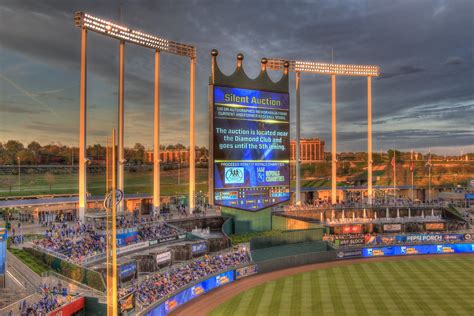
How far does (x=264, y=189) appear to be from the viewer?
3547 centimetres

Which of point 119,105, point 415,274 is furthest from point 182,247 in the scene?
point 415,274

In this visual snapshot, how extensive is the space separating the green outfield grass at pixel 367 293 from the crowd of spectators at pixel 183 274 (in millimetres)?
2944

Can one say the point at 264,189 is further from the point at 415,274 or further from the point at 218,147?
the point at 415,274

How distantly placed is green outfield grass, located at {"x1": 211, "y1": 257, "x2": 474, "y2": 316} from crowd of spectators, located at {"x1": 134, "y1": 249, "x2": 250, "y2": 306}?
294 cm

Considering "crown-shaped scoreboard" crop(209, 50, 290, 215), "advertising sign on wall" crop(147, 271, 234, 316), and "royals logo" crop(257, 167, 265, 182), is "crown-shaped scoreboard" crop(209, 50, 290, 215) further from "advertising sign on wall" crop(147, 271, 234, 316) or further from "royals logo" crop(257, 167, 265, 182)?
"advertising sign on wall" crop(147, 271, 234, 316)

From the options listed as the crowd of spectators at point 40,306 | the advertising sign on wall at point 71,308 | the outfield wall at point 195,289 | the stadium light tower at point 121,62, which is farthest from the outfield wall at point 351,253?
the crowd of spectators at point 40,306

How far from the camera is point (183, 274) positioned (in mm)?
26344

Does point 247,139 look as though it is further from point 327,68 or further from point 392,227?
point 392,227

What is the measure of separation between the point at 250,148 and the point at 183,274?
40.7 ft

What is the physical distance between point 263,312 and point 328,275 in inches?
404

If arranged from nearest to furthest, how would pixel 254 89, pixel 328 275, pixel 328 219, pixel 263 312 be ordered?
pixel 263 312, pixel 328 275, pixel 254 89, pixel 328 219

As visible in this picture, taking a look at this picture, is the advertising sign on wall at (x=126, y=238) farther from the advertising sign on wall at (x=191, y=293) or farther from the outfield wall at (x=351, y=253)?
the outfield wall at (x=351, y=253)

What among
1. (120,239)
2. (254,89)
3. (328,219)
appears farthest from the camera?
(328,219)

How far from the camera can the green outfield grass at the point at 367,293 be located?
2394 cm
